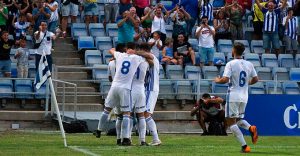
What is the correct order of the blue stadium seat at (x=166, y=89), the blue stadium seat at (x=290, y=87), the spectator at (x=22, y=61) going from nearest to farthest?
1. the spectator at (x=22, y=61)
2. the blue stadium seat at (x=166, y=89)
3. the blue stadium seat at (x=290, y=87)

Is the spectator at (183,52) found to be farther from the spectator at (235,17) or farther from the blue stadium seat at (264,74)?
the spectator at (235,17)

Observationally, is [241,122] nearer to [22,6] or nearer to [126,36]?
[126,36]

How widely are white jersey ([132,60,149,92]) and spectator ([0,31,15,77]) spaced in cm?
1002

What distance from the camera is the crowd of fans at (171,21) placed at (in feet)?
104

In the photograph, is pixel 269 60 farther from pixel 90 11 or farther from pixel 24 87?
pixel 24 87

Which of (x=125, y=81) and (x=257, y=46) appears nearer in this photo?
(x=125, y=81)

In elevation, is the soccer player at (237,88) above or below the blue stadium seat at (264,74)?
above

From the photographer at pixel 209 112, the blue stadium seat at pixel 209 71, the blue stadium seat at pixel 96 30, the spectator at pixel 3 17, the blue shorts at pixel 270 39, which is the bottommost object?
the photographer at pixel 209 112

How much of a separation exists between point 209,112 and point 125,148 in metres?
8.69

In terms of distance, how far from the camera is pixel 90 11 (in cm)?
3388

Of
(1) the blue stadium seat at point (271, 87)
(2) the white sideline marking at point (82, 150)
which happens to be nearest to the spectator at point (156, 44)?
(1) the blue stadium seat at point (271, 87)

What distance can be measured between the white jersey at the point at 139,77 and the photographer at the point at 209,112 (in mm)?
7593

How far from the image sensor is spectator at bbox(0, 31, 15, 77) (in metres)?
30.1

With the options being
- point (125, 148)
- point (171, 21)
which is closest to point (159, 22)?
point (171, 21)
